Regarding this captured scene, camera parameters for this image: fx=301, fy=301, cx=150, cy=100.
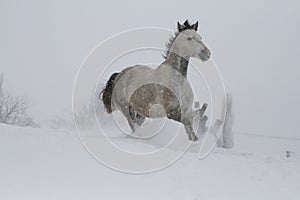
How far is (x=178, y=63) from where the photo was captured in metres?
3.71

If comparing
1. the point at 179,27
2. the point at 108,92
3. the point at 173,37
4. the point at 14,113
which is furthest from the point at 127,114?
the point at 14,113

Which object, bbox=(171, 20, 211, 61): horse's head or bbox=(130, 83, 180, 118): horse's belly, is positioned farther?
bbox=(171, 20, 211, 61): horse's head

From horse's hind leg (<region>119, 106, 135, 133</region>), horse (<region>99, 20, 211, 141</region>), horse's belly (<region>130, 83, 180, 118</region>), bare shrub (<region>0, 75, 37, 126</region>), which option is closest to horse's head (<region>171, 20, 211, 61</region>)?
horse (<region>99, 20, 211, 141</region>)

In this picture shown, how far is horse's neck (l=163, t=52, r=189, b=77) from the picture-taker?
3662 millimetres

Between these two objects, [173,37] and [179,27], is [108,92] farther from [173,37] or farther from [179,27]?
[179,27]

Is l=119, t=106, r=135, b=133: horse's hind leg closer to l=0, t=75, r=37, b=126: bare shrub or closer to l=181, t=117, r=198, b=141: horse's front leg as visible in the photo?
l=181, t=117, r=198, b=141: horse's front leg

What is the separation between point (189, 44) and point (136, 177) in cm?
169

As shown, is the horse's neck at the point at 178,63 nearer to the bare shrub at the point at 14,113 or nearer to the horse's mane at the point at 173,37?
the horse's mane at the point at 173,37

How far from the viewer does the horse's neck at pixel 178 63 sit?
3.66m

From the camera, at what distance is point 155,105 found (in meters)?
3.38

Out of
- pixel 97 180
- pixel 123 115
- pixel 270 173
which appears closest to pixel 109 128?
pixel 123 115

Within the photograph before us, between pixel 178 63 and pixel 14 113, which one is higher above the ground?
pixel 14 113

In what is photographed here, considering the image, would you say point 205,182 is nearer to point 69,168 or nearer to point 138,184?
point 138,184

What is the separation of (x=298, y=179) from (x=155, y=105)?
6.54 feet
